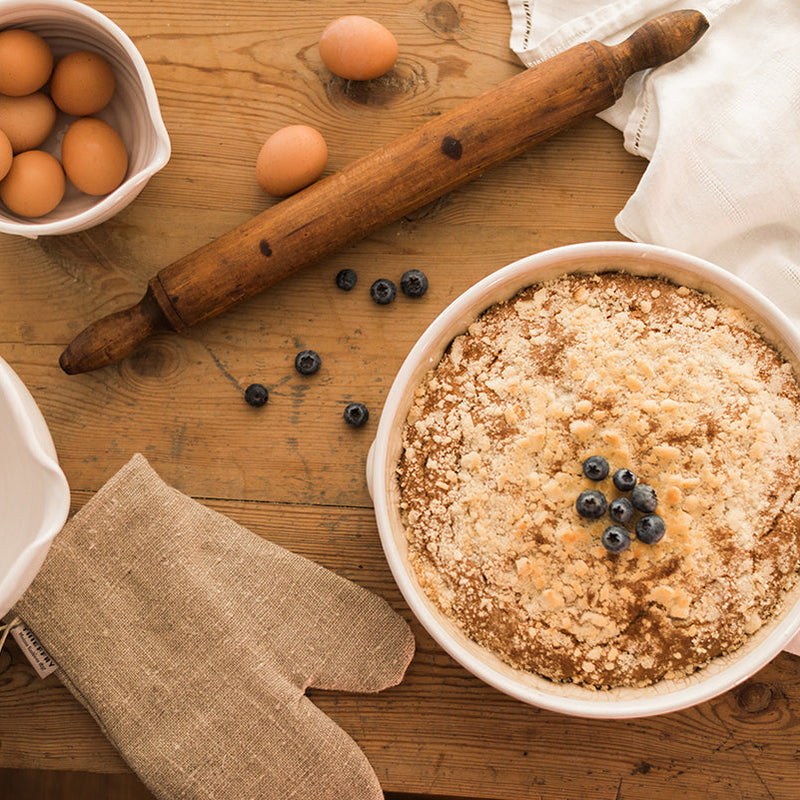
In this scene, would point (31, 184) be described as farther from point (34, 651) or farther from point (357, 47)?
point (34, 651)

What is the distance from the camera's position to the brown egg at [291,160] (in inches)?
49.0

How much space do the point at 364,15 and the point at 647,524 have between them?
3.28ft

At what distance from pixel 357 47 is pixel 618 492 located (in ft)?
2.73

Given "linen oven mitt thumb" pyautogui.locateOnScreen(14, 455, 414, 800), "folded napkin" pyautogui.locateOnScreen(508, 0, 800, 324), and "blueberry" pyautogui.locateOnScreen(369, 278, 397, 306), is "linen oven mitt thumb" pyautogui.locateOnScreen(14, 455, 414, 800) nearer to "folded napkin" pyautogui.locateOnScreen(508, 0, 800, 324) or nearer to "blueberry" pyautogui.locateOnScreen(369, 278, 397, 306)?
"blueberry" pyautogui.locateOnScreen(369, 278, 397, 306)

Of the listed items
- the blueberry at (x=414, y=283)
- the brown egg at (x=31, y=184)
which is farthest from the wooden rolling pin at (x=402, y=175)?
the brown egg at (x=31, y=184)

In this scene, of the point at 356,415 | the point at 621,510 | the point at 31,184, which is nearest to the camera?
the point at 621,510

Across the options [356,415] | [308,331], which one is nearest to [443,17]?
[308,331]

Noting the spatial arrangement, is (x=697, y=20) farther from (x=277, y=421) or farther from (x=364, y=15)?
(x=277, y=421)

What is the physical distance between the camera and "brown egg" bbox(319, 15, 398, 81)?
49.2 inches

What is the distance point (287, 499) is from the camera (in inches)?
52.1

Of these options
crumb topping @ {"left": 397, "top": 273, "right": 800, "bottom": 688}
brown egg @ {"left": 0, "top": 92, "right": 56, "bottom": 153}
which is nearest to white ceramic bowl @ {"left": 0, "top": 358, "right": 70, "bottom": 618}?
brown egg @ {"left": 0, "top": 92, "right": 56, "bottom": 153}

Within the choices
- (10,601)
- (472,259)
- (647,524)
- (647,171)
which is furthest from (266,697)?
(647,171)

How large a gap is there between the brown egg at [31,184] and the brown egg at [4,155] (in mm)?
20

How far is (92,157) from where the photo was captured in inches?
47.2
